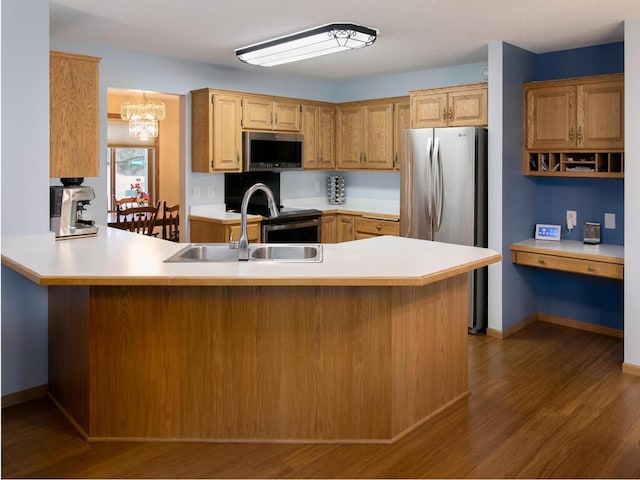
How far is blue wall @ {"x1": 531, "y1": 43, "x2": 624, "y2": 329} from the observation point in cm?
468

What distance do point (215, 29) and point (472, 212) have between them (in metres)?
2.44

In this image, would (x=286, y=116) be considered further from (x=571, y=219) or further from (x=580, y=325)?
(x=580, y=325)

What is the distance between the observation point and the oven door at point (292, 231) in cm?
554

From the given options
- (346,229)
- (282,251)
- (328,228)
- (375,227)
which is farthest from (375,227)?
(282,251)

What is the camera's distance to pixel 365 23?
398cm

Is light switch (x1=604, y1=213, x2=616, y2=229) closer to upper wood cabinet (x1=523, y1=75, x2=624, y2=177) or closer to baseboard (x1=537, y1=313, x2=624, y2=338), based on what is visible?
upper wood cabinet (x1=523, y1=75, x2=624, y2=177)

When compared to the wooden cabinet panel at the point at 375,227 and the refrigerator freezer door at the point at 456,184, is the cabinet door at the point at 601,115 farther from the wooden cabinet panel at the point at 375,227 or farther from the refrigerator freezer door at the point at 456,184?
the wooden cabinet panel at the point at 375,227

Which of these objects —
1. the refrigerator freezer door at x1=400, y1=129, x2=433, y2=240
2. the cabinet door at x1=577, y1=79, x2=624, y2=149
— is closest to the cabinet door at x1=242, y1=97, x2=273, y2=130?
the refrigerator freezer door at x1=400, y1=129, x2=433, y2=240

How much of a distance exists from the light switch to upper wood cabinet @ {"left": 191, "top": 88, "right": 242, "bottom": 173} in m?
3.31

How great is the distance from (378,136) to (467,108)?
137 cm

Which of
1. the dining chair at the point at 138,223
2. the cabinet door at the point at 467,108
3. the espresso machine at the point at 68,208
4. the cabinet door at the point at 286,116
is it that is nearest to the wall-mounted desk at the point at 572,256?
the cabinet door at the point at 467,108

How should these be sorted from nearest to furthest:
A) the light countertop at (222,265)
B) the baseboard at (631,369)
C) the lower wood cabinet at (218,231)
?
1. the light countertop at (222,265)
2. the baseboard at (631,369)
3. the lower wood cabinet at (218,231)

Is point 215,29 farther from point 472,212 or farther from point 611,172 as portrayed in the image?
point 611,172

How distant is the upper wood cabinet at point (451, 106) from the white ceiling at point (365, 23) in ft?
1.10
